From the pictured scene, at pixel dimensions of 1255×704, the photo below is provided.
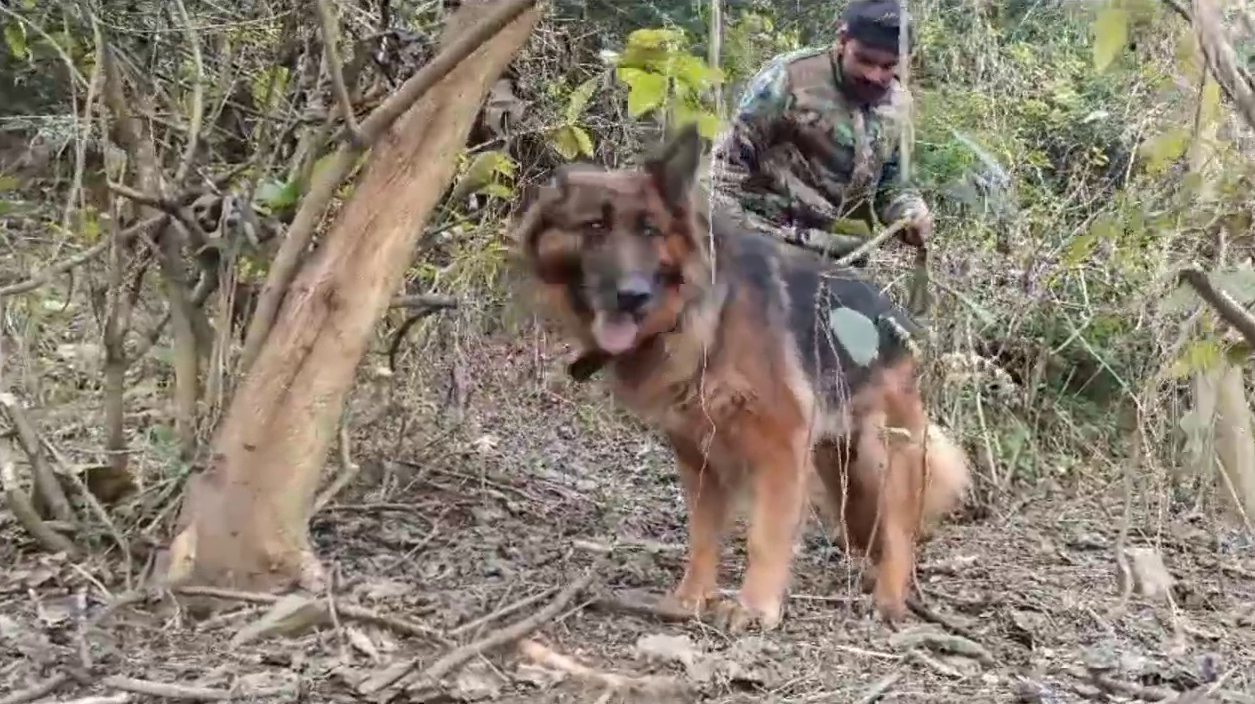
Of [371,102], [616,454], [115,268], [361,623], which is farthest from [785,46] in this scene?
[361,623]

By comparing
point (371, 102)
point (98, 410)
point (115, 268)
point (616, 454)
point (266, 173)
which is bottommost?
point (616, 454)

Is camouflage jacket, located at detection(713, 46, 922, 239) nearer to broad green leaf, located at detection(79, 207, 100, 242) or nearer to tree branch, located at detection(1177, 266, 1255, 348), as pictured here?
broad green leaf, located at detection(79, 207, 100, 242)

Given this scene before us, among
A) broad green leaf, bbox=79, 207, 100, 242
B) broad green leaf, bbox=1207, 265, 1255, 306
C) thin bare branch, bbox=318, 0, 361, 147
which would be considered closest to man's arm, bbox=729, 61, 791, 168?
thin bare branch, bbox=318, 0, 361, 147

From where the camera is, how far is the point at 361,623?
3.21 meters

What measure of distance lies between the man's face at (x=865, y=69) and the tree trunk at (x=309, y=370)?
1.75 metres

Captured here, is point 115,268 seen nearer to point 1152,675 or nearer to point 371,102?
point 371,102

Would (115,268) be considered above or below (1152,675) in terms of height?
above

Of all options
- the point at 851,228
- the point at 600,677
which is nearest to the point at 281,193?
the point at 600,677

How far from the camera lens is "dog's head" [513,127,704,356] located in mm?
3834

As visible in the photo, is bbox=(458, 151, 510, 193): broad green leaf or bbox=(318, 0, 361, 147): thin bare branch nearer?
bbox=(318, 0, 361, 147): thin bare branch

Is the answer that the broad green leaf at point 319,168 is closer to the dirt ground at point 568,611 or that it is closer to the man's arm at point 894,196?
the dirt ground at point 568,611

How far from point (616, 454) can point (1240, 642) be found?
11.4 feet

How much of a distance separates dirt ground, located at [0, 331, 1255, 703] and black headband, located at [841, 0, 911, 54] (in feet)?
6.29

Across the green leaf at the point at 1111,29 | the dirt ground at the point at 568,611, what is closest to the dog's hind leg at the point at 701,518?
the dirt ground at the point at 568,611
